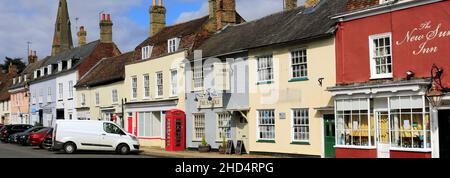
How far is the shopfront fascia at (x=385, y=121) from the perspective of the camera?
60.4 ft

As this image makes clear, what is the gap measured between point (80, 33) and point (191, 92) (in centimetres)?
3663

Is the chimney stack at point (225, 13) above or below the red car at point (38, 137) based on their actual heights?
above

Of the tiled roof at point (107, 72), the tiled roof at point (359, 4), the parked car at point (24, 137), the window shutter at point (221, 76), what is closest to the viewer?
the tiled roof at point (359, 4)

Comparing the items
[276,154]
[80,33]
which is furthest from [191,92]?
[80,33]

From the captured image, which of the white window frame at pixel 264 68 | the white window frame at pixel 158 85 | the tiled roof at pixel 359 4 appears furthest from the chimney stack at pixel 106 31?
the tiled roof at pixel 359 4

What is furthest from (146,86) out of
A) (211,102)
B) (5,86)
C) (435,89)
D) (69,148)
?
(5,86)

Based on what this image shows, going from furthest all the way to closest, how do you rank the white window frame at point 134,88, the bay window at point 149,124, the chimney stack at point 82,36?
1. the chimney stack at point 82,36
2. the white window frame at point 134,88
3. the bay window at point 149,124

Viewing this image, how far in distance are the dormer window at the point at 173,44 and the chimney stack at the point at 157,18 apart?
25.1 ft

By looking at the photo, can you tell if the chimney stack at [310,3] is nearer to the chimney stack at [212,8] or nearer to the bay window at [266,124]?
the bay window at [266,124]

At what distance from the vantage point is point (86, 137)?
28.1 m

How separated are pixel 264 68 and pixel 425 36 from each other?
885 cm

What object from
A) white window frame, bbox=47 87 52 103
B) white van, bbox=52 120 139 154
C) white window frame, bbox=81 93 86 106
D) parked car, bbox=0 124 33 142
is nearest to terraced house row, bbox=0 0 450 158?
white van, bbox=52 120 139 154

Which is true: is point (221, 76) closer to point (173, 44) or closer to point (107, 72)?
point (173, 44)

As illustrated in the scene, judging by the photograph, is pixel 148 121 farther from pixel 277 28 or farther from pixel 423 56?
pixel 423 56
